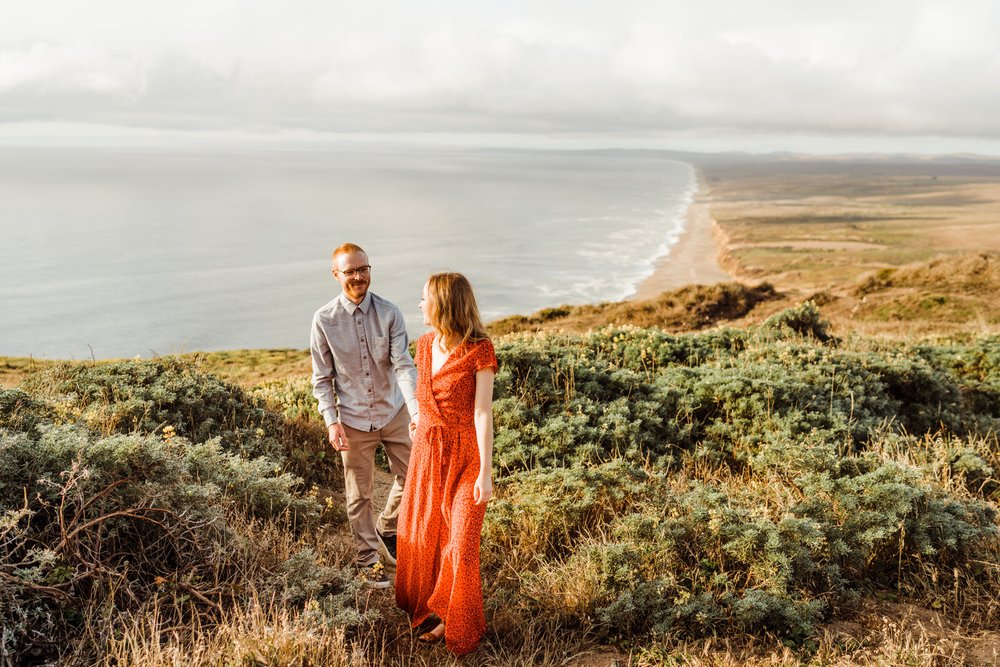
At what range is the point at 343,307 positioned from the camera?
16.9 feet

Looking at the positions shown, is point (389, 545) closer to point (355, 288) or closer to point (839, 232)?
point (355, 288)

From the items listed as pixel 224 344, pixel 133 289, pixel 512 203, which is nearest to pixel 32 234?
pixel 133 289

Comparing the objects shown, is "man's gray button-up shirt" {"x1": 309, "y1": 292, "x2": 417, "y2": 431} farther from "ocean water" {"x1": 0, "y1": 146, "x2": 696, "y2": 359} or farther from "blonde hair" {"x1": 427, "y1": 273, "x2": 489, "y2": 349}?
"ocean water" {"x1": 0, "y1": 146, "x2": 696, "y2": 359}

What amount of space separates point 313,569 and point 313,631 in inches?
32.3

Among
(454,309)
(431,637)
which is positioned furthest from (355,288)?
(431,637)

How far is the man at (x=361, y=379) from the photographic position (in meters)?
5.09

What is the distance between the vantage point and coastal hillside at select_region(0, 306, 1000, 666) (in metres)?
4.08

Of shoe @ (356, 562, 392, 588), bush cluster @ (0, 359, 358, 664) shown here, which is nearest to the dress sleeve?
bush cluster @ (0, 359, 358, 664)

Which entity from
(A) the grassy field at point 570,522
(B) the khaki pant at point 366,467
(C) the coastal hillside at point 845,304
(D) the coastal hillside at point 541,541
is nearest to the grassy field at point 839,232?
(C) the coastal hillside at point 845,304

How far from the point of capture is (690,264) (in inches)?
2756

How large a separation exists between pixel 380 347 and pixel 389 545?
1708 mm

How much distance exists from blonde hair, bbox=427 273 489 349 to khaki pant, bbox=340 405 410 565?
147cm

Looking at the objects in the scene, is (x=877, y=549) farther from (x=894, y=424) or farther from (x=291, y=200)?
(x=291, y=200)

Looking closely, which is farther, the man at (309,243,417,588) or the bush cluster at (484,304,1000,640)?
the man at (309,243,417,588)
